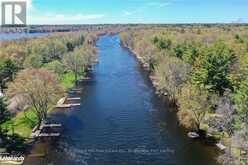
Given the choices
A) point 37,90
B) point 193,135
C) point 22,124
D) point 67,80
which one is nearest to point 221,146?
point 193,135

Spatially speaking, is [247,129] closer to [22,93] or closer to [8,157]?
[8,157]

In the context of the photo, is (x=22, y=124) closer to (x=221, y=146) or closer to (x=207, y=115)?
(x=207, y=115)

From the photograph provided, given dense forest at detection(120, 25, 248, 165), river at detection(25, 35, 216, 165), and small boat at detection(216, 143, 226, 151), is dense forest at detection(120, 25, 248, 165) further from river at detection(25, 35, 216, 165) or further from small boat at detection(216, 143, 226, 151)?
river at detection(25, 35, 216, 165)

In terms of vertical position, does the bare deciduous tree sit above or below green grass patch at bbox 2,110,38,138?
above

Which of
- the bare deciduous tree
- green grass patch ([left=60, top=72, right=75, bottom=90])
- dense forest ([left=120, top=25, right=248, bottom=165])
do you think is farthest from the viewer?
green grass patch ([left=60, top=72, right=75, bottom=90])

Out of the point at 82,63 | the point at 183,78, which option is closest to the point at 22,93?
the point at 183,78

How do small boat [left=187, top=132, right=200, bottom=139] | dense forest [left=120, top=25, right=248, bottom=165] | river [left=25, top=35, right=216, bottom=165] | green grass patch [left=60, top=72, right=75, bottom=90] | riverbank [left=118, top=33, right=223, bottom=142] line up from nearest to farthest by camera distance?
dense forest [left=120, top=25, right=248, bottom=165] < river [left=25, top=35, right=216, bottom=165] < riverbank [left=118, top=33, right=223, bottom=142] < small boat [left=187, top=132, right=200, bottom=139] < green grass patch [left=60, top=72, right=75, bottom=90]

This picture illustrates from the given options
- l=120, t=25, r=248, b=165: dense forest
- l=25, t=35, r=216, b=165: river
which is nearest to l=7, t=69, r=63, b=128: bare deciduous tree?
l=25, t=35, r=216, b=165: river

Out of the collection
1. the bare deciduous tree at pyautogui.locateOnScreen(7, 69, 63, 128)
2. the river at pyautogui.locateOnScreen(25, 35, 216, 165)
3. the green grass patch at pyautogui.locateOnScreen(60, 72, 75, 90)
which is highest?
the bare deciduous tree at pyautogui.locateOnScreen(7, 69, 63, 128)
